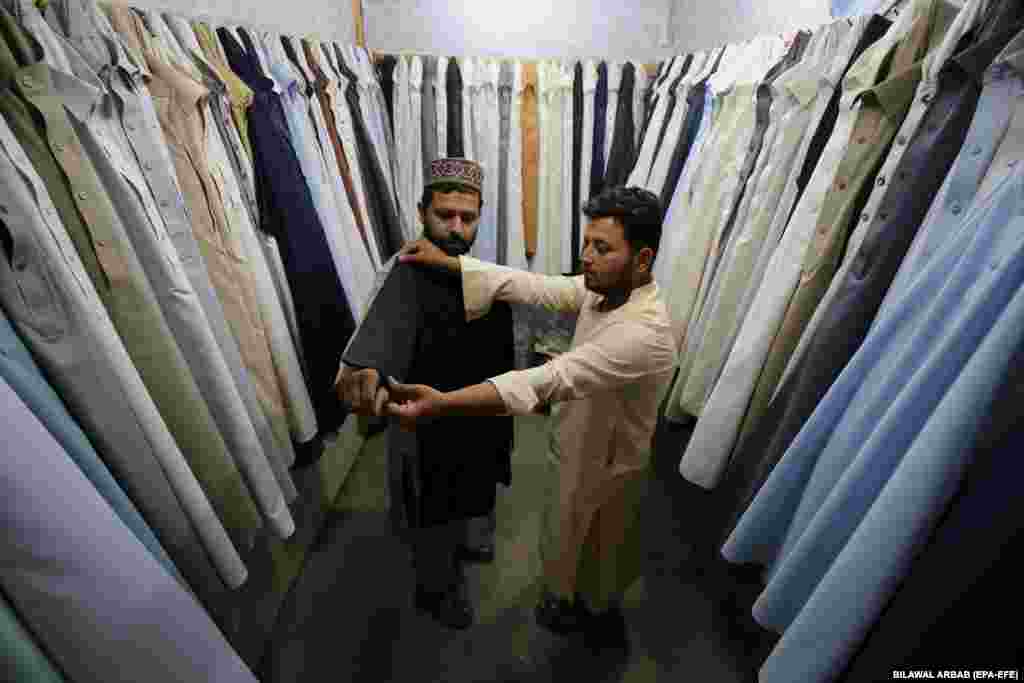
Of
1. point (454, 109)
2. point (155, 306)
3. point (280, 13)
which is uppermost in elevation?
point (280, 13)

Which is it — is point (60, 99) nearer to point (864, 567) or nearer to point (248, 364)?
point (248, 364)

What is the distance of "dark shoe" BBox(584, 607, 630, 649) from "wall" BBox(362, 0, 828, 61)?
8.92 ft

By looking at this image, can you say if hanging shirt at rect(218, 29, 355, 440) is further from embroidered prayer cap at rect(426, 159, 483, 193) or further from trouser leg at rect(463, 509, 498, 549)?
trouser leg at rect(463, 509, 498, 549)

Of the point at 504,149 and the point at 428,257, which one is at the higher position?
the point at 504,149

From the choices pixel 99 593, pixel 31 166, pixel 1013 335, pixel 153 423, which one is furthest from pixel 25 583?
pixel 1013 335

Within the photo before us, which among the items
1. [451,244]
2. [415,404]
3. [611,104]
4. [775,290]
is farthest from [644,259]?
[611,104]

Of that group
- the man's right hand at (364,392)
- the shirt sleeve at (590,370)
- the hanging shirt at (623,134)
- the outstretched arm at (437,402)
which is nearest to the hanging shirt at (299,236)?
the man's right hand at (364,392)

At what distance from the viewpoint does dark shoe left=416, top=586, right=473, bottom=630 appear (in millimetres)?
1365

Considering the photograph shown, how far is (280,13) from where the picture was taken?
5.43 ft

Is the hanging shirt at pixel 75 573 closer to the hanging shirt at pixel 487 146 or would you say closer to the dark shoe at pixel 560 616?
the dark shoe at pixel 560 616

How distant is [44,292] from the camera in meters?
0.56

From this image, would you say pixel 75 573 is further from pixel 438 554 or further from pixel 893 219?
pixel 893 219

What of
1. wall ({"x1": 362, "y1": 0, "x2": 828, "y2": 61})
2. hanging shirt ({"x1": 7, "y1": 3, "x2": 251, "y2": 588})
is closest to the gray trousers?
hanging shirt ({"x1": 7, "y1": 3, "x2": 251, "y2": 588})

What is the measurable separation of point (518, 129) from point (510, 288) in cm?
135
